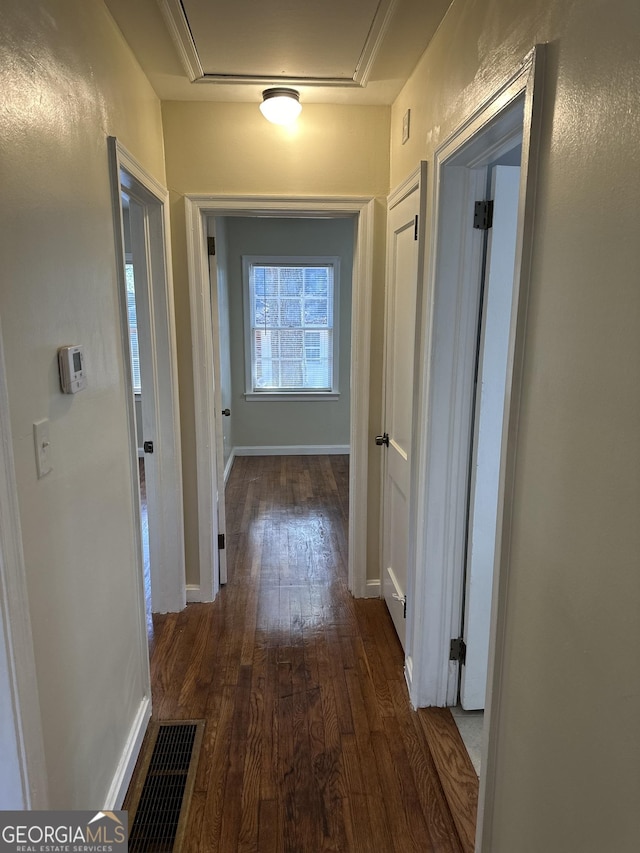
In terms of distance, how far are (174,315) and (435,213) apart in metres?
1.37

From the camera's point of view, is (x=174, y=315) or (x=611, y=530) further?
(x=174, y=315)

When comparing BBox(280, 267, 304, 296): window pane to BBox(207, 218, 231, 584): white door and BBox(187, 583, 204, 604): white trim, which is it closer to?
BBox(207, 218, 231, 584): white door

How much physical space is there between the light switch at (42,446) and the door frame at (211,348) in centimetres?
150

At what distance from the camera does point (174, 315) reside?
2.57m

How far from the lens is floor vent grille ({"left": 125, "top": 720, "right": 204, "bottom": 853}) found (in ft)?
5.12

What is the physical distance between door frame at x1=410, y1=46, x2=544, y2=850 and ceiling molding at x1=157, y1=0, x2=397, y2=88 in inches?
18.1

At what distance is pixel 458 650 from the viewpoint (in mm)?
2035

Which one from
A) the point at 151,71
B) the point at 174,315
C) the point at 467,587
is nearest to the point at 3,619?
the point at 467,587

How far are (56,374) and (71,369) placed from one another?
54mm

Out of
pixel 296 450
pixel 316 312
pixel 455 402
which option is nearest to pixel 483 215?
pixel 455 402

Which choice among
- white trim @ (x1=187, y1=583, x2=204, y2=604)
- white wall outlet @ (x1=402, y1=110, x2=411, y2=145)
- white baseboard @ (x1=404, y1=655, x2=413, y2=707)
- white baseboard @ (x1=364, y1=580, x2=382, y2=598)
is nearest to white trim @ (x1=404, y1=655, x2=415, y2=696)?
white baseboard @ (x1=404, y1=655, x2=413, y2=707)

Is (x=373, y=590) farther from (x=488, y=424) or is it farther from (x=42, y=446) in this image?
(x=42, y=446)

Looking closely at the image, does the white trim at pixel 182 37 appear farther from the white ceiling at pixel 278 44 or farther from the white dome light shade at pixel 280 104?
the white dome light shade at pixel 280 104

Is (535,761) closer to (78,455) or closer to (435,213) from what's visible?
(78,455)
